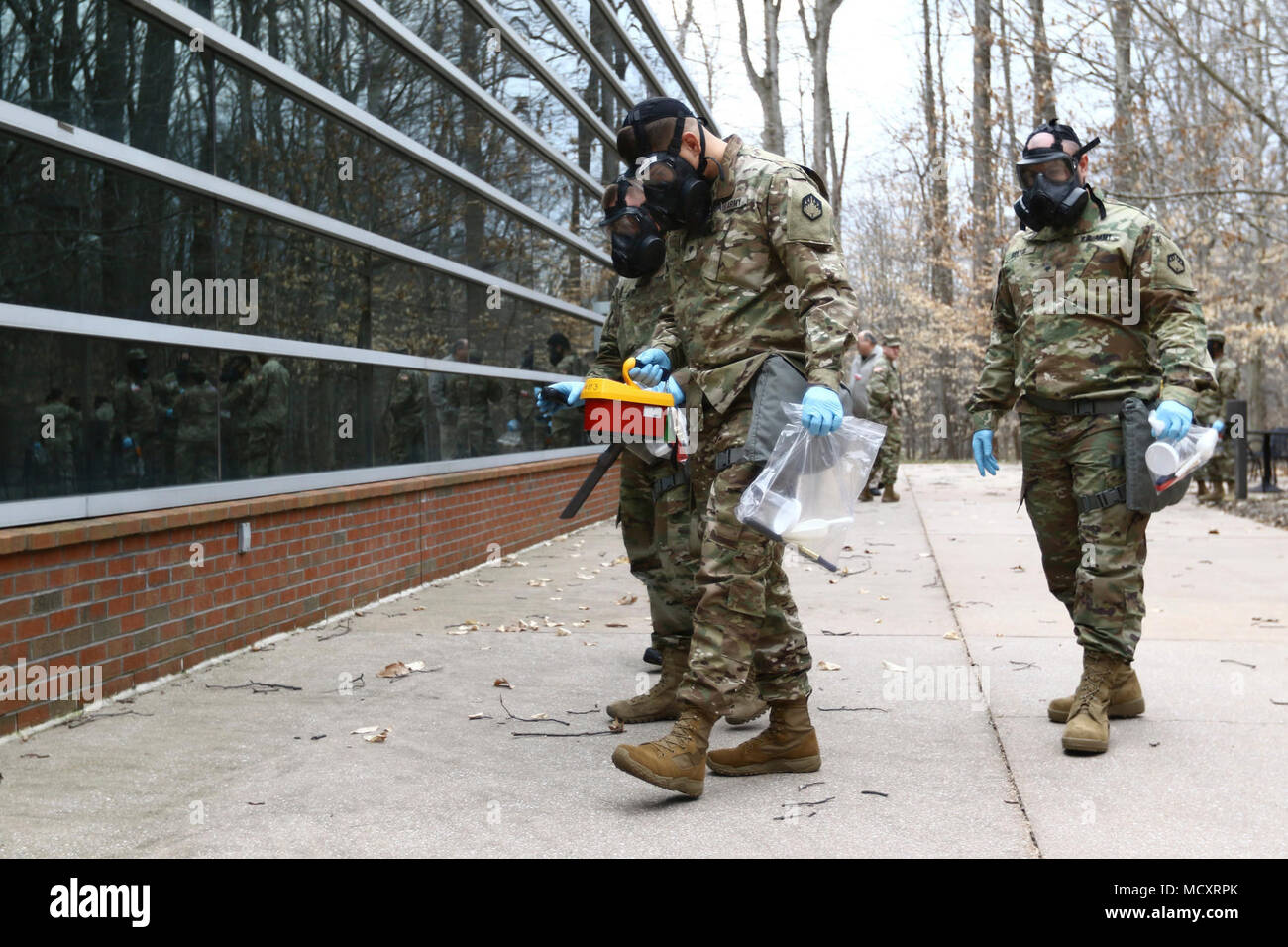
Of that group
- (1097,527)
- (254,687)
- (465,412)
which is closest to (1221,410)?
(465,412)

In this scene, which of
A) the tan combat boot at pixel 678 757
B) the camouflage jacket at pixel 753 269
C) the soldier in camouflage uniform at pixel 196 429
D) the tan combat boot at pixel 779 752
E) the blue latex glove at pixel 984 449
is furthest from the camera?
the soldier in camouflage uniform at pixel 196 429

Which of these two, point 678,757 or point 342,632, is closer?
point 678,757

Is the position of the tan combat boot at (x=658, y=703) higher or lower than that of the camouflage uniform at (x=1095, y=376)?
lower

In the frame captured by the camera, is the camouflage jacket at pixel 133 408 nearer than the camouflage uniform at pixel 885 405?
Yes

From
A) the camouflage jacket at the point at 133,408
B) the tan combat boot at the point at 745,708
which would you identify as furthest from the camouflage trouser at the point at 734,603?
the camouflage jacket at the point at 133,408

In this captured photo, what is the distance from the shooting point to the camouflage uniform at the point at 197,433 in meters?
5.81

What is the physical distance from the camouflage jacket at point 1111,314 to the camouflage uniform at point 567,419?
7358mm

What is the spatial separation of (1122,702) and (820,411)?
2102mm

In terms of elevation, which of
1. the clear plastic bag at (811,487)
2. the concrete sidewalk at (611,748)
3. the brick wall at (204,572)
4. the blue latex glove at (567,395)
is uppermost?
the blue latex glove at (567,395)

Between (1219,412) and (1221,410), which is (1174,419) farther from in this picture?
(1221,410)

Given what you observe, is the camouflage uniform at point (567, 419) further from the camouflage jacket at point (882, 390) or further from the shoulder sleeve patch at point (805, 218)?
the shoulder sleeve patch at point (805, 218)

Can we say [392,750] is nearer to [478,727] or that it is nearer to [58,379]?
[478,727]

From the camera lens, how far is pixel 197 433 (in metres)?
5.95
